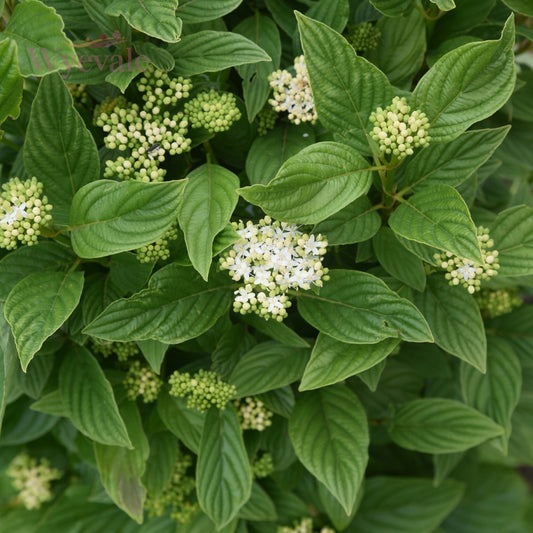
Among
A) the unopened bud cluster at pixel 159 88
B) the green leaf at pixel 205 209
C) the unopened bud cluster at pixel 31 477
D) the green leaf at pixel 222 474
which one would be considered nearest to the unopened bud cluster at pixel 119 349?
the green leaf at pixel 222 474

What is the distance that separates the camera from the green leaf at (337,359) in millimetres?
744

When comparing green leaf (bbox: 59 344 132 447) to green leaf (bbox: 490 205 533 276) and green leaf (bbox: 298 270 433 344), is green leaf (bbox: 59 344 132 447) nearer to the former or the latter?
green leaf (bbox: 298 270 433 344)

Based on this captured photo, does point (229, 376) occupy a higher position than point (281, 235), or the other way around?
point (281, 235)

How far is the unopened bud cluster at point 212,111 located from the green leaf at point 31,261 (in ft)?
0.86

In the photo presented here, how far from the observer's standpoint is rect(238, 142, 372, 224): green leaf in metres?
0.65

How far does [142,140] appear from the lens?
77 centimetres

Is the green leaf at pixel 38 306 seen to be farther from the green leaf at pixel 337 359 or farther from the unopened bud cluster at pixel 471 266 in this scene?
the unopened bud cluster at pixel 471 266

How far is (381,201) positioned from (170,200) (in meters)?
0.33

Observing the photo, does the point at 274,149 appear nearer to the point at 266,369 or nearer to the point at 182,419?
the point at 266,369

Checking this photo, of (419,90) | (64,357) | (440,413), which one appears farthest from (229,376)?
(419,90)

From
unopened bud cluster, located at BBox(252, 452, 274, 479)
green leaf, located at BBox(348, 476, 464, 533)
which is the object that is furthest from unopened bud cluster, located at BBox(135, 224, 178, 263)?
green leaf, located at BBox(348, 476, 464, 533)

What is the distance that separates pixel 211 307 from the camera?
803 millimetres

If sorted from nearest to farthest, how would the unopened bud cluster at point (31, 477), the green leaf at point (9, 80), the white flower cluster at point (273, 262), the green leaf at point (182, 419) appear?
the green leaf at point (9, 80)
the white flower cluster at point (273, 262)
the green leaf at point (182, 419)
the unopened bud cluster at point (31, 477)

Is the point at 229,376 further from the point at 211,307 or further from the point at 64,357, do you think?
the point at 64,357
